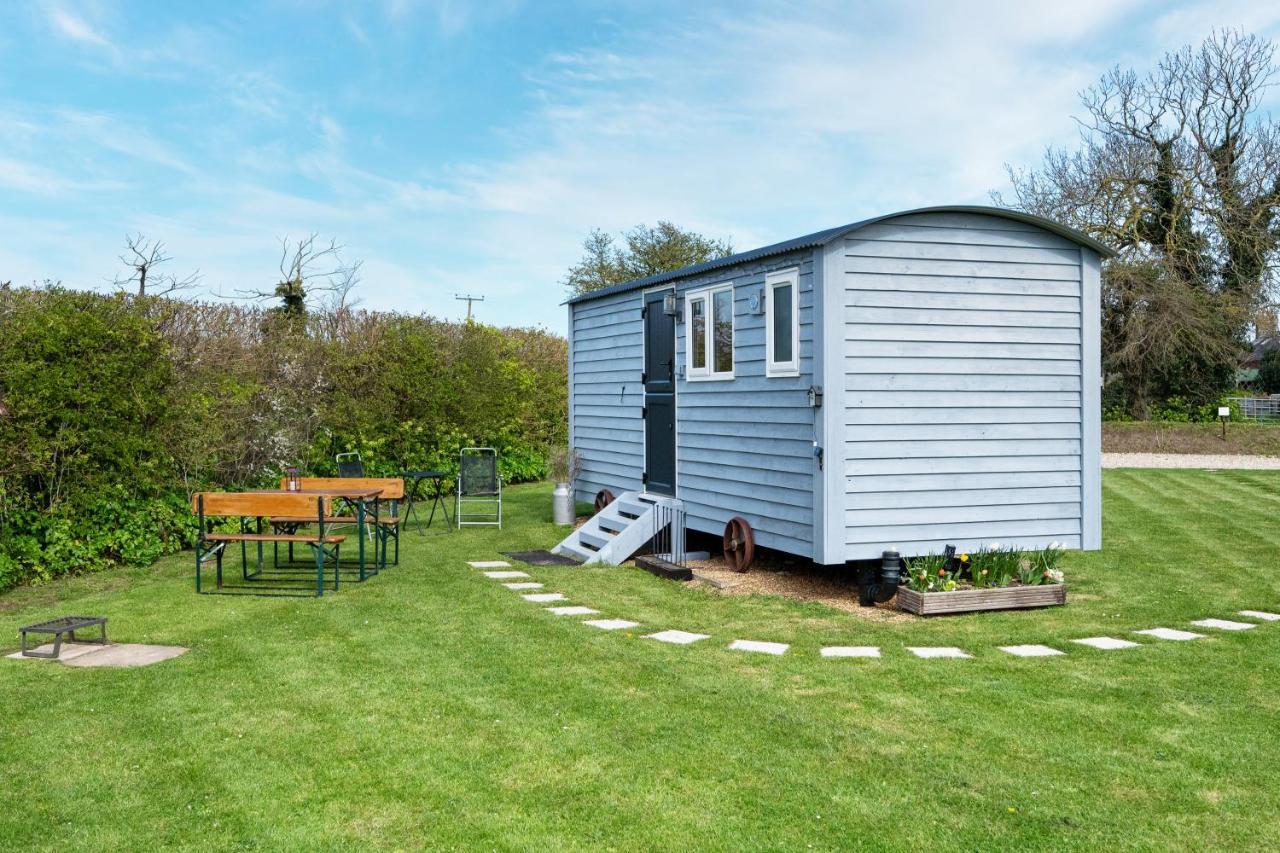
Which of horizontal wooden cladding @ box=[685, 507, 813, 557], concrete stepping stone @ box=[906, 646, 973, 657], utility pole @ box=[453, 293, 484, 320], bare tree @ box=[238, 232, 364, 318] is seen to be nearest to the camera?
concrete stepping stone @ box=[906, 646, 973, 657]

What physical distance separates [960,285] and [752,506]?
2.33 m

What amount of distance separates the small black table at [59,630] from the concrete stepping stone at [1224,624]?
21.6 feet

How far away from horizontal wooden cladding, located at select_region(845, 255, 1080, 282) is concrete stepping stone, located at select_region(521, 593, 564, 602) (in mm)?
3083

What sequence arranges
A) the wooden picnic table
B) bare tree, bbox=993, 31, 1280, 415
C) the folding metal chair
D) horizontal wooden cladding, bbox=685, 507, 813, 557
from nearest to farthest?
1. horizontal wooden cladding, bbox=685, 507, 813, 557
2. the wooden picnic table
3. the folding metal chair
4. bare tree, bbox=993, 31, 1280, 415

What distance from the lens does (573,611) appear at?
6.93 metres

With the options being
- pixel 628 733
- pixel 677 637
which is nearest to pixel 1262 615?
pixel 677 637

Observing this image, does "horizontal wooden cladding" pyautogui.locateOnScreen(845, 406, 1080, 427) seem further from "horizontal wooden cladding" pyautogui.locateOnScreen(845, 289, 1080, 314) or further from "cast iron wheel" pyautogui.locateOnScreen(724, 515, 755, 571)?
"cast iron wheel" pyautogui.locateOnScreen(724, 515, 755, 571)

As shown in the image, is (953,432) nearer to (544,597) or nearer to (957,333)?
(957,333)

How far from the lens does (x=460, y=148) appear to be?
16359 mm

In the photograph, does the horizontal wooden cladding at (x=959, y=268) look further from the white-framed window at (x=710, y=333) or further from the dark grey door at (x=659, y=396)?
the dark grey door at (x=659, y=396)

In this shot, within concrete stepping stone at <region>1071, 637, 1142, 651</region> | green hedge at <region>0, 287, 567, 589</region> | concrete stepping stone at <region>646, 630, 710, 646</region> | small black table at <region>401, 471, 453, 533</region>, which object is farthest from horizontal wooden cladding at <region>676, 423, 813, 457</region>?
green hedge at <region>0, 287, 567, 589</region>

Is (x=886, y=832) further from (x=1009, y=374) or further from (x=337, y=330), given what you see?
(x=337, y=330)

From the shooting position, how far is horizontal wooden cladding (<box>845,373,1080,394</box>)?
7.29 m

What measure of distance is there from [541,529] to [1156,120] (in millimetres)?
21573
